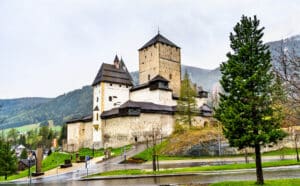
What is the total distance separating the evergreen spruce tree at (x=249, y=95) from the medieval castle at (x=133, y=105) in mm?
40329

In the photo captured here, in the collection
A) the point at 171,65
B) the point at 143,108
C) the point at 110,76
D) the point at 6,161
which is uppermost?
Result: the point at 171,65

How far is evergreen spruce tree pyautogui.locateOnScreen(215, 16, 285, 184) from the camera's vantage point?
17.9 meters

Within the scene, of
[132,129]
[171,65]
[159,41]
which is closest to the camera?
[132,129]

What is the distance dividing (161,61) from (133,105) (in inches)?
839

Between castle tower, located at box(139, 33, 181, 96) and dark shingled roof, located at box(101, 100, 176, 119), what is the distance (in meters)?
12.6

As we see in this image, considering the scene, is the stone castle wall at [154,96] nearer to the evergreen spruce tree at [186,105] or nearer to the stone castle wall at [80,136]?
the evergreen spruce tree at [186,105]

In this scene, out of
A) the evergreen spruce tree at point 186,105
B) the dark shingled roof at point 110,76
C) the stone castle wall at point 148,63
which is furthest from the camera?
the stone castle wall at point 148,63

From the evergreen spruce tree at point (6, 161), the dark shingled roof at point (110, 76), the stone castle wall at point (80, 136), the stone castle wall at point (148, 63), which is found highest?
the stone castle wall at point (148, 63)

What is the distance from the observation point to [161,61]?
7819 centimetres

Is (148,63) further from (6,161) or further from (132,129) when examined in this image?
(6,161)

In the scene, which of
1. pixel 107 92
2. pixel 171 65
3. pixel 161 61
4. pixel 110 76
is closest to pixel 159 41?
pixel 161 61

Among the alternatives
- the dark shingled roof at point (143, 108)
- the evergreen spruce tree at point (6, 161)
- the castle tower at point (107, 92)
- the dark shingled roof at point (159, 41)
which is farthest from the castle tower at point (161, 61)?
the evergreen spruce tree at point (6, 161)

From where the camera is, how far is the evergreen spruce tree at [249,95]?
17.9m

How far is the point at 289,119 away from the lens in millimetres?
12438
